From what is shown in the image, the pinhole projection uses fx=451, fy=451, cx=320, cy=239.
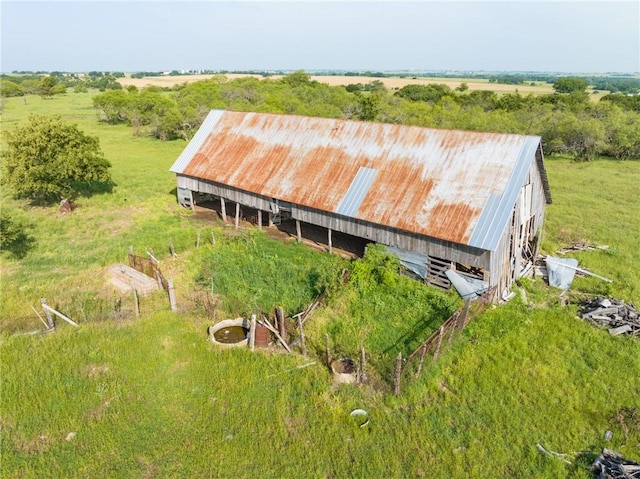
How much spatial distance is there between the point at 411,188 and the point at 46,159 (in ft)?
75.0

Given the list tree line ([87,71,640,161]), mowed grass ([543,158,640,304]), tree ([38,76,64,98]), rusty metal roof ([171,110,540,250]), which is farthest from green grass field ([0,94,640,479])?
tree ([38,76,64,98])

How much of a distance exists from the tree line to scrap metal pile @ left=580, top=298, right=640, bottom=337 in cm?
3030

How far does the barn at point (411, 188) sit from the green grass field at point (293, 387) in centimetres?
175

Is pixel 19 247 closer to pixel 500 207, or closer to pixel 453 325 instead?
pixel 453 325

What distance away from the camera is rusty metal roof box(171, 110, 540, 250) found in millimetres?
17625

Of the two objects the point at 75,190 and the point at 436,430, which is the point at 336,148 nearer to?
the point at 436,430

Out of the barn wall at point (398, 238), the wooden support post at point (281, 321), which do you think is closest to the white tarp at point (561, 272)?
the barn wall at point (398, 238)

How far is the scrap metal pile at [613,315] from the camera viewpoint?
15.5m

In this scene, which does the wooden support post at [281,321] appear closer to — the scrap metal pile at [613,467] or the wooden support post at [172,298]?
the wooden support post at [172,298]

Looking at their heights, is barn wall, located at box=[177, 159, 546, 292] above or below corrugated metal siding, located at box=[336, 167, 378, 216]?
below

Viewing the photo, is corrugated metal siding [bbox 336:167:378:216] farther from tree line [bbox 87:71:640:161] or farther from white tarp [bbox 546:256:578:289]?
tree line [bbox 87:71:640:161]

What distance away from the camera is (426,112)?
2137 inches

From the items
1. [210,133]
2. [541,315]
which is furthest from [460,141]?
[210,133]

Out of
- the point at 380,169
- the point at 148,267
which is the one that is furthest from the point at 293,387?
the point at 380,169
